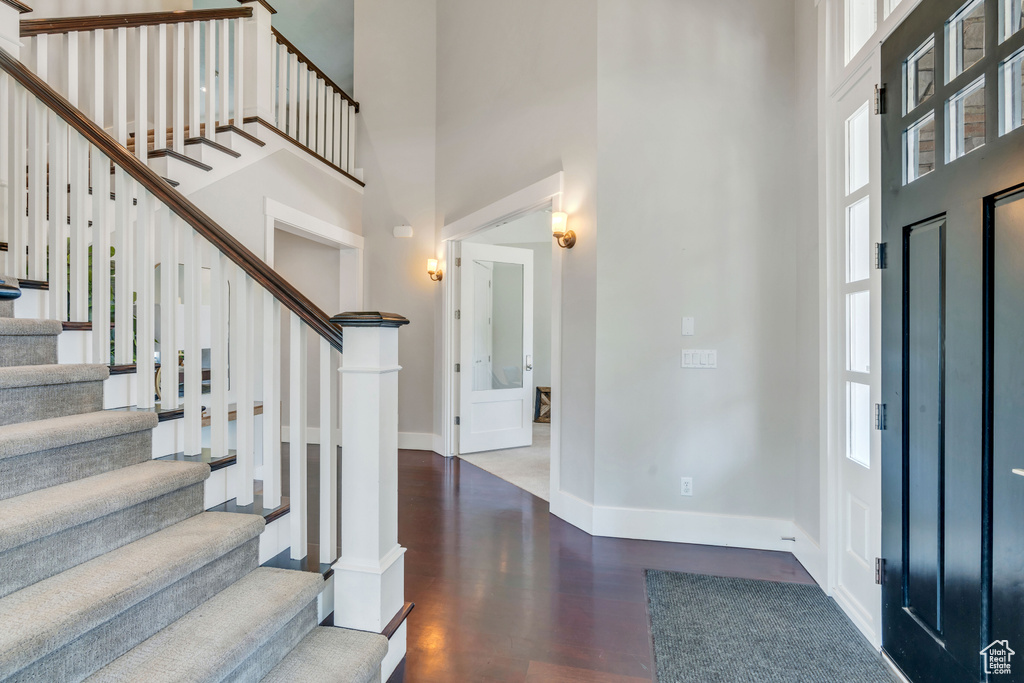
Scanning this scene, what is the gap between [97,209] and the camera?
190 centimetres

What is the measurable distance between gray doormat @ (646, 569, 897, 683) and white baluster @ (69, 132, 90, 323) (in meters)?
2.62

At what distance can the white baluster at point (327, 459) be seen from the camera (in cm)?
176

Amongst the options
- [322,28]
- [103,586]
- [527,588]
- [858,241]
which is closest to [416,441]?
[527,588]

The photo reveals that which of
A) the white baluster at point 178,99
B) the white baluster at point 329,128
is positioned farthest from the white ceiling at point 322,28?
the white baluster at point 178,99

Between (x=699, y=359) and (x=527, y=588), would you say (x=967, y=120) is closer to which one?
(x=699, y=359)

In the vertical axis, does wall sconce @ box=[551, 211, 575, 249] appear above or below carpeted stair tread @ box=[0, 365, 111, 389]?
above

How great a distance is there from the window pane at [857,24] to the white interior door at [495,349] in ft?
10.9

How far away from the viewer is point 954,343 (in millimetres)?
1465

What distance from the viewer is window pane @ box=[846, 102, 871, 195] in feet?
6.74

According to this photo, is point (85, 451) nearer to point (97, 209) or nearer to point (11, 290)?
point (11, 290)

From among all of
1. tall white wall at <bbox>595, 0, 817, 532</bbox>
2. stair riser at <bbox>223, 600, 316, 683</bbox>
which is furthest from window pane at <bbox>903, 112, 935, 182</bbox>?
stair riser at <bbox>223, 600, 316, 683</bbox>

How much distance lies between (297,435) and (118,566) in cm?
60

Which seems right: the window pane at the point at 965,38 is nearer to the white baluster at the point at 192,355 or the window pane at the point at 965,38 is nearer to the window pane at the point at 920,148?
the window pane at the point at 920,148
